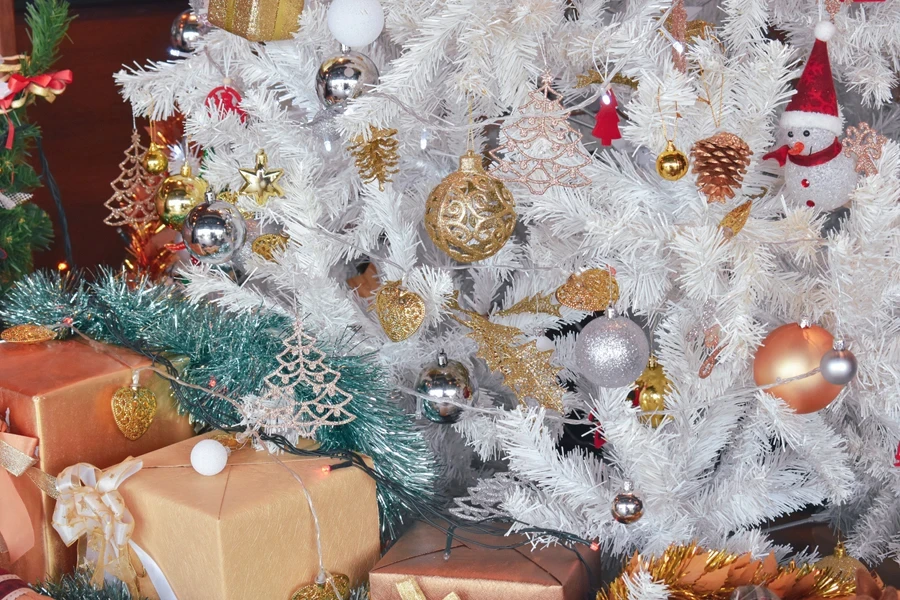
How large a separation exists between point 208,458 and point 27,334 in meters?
0.30

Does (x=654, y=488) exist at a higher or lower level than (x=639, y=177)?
lower

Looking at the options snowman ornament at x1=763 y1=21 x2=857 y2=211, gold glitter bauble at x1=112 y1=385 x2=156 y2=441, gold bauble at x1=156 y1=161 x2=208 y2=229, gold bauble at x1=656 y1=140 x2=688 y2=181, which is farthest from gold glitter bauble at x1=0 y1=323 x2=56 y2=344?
snowman ornament at x1=763 y1=21 x2=857 y2=211

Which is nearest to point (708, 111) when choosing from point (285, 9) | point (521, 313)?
point (521, 313)

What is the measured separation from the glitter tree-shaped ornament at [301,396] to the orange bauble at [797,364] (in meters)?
0.40

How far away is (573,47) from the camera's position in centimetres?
83

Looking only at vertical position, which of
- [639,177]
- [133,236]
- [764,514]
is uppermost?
[639,177]

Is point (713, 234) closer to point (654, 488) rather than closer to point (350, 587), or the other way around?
point (654, 488)

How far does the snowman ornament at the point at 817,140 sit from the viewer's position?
80cm

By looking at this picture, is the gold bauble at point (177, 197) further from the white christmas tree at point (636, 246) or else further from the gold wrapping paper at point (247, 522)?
the gold wrapping paper at point (247, 522)

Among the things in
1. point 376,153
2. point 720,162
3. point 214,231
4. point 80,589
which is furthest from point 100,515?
point 720,162

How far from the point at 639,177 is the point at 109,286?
606 millimetres

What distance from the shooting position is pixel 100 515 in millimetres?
790

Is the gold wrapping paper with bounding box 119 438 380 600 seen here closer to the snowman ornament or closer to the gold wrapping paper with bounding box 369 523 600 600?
the gold wrapping paper with bounding box 369 523 600 600

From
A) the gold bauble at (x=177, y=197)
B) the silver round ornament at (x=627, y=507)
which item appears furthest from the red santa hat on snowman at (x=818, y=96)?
the gold bauble at (x=177, y=197)
